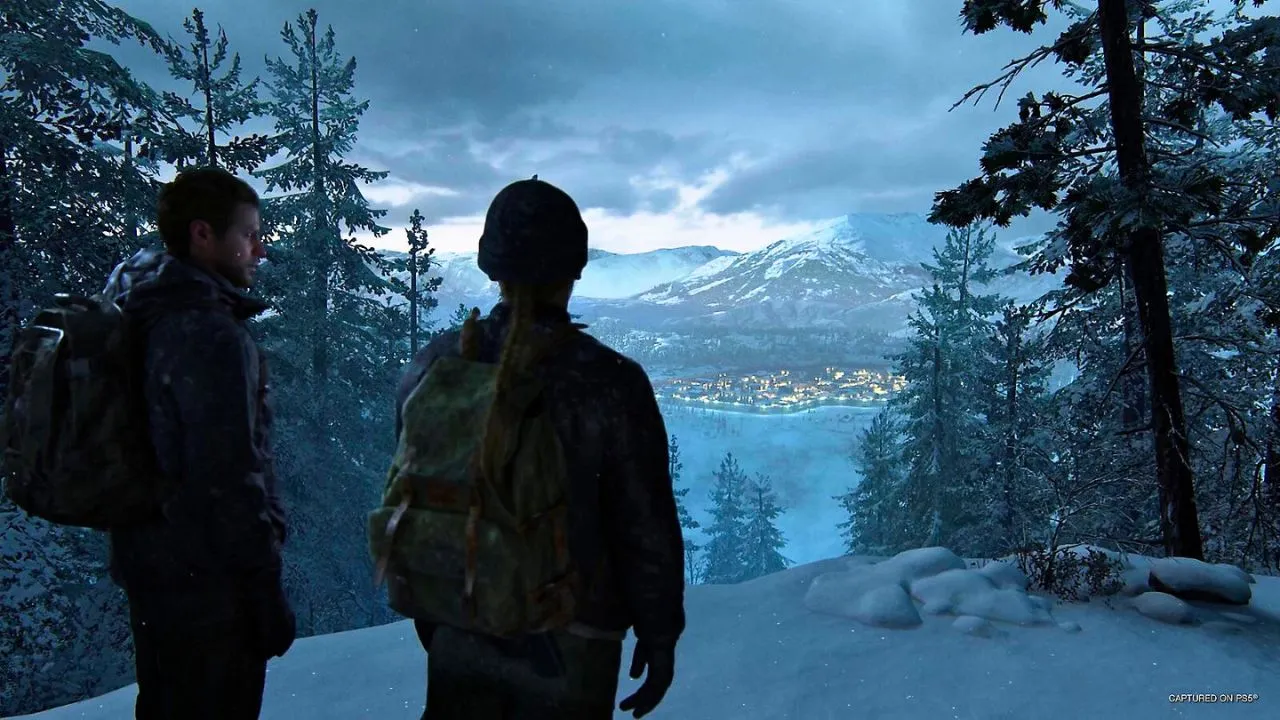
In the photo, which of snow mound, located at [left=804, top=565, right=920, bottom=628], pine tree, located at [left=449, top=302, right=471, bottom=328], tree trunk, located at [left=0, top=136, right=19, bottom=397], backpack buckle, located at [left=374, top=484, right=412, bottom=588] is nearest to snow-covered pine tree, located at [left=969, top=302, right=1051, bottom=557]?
snow mound, located at [left=804, top=565, right=920, bottom=628]

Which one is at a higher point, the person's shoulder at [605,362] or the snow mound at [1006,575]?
the person's shoulder at [605,362]

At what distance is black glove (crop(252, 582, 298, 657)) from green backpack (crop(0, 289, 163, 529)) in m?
0.51

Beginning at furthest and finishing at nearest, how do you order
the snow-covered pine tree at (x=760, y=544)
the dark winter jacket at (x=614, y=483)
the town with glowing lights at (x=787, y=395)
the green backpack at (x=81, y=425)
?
the town with glowing lights at (x=787, y=395) → the snow-covered pine tree at (x=760, y=544) → the green backpack at (x=81, y=425) → the dark winter jacket at (x=614, y=483)

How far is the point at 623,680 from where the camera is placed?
4652 millimetres

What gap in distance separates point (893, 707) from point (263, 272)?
1474 centimetres

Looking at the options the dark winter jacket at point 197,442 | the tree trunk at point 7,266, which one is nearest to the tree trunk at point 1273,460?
the dark winter jacket at point 197,442

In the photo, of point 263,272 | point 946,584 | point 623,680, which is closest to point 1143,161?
point 946,584

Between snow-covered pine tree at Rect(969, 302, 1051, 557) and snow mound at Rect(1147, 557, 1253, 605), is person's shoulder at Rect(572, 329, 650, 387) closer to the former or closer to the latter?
snow mound at Rect(1147, 557, 1253, 605)

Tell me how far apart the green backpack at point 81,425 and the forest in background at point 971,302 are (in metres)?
7.42

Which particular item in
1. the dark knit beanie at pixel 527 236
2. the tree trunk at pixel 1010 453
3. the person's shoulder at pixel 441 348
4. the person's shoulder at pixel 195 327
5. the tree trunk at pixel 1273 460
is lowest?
the tree trunk at pixel 1010 453

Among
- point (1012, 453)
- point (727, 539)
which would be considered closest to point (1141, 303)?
point (1012, 453)

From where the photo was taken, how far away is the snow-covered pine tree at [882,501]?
97.0ft

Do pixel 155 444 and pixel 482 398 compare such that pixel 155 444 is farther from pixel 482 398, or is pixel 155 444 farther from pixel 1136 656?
pixel 1136 656

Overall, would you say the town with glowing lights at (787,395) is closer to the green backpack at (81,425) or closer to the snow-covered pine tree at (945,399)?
the snow-covered pine tree at (945,399)
